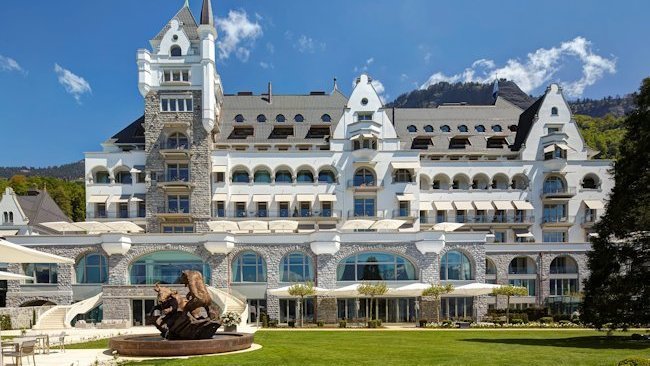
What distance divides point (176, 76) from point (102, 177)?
1211 centimetres

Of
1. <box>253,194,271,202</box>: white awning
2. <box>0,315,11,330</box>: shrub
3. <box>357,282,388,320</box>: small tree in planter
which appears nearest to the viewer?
<box>0,315,11,330</box>: shrub

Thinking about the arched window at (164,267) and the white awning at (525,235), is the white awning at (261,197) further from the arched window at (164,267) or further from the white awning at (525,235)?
the white awning at (525,235)

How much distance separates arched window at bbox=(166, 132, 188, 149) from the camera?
51.6m

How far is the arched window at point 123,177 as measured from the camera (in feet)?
174

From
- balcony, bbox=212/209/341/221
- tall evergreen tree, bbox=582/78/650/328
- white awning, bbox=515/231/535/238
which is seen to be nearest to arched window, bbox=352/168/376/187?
balcony, bbox=212/209/341/221

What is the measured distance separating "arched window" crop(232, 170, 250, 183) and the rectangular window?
2958cm

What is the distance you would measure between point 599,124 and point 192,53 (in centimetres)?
8731

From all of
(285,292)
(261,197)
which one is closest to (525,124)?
(261,197)

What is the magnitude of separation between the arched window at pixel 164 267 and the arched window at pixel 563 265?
30734 mm

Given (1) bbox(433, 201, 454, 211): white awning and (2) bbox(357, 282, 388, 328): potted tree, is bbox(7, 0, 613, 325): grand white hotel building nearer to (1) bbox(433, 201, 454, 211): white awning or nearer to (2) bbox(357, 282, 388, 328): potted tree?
(1) bbox(433, 201, 454, 211): white awning

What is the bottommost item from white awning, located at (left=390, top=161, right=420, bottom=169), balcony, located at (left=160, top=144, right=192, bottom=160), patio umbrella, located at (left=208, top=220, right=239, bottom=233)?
patio umbrella, located at (left=208, top=220, right=239, bottom=233)

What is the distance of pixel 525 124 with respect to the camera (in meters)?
57.8

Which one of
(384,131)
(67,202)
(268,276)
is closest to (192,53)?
(384,131)

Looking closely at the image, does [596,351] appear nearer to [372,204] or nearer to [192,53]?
[372,204]
